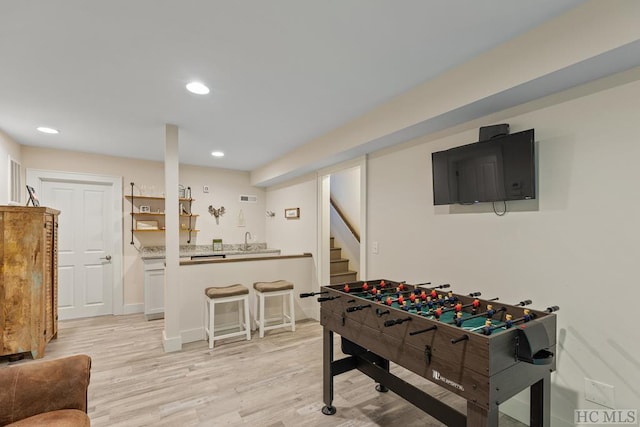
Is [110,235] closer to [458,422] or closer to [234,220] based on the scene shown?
[234,220]

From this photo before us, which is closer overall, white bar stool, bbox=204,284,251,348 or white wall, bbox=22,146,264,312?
white bar stool, bbox=204,284,251,348

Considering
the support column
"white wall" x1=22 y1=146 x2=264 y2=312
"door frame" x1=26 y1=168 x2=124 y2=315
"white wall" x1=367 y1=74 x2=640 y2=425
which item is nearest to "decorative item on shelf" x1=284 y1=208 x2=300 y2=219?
"white wall" x1=22 y1=146 x2=264 y2=312

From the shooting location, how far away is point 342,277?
16.2 ft

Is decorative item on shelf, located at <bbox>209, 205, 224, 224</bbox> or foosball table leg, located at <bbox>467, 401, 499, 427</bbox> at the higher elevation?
decorative item on shelf, located at <bbox>209, 205, 224, 224</bbox>

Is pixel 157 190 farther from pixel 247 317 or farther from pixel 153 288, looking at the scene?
pixel 247 317

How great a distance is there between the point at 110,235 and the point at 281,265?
2831 millimetres

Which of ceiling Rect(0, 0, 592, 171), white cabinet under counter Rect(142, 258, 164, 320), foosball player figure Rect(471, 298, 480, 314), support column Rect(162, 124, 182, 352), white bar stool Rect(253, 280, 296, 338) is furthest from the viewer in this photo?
white cabinet under counter Rect(142, 258, 164, 320)

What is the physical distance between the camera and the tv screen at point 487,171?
199cm

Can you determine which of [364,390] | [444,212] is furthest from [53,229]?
[444,212]

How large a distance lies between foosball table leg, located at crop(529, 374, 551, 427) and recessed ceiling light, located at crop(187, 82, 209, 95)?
2975 millimetres

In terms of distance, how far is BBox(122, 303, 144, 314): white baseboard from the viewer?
15.7 feet

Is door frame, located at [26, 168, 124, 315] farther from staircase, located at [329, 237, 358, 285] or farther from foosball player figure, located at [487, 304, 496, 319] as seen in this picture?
foosball player figure, located at [487, 304, 496, 319]

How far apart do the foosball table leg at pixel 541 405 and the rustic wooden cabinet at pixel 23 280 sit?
14.0ft

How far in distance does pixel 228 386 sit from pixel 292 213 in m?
2.96
